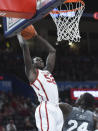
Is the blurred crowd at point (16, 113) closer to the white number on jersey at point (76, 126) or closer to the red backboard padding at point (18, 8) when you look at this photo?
the red backboard padding at point (18, 8)

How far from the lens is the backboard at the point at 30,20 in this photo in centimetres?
377

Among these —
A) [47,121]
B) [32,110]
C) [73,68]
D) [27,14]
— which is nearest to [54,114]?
[47,121]

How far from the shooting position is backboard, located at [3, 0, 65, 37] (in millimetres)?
3771

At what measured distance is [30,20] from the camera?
4.12m

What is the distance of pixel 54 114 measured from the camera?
3.93 metres

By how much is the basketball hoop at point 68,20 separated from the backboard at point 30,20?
113 cm

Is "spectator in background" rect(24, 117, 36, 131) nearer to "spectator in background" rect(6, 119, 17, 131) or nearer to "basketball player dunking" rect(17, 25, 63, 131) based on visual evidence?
"spectator in background" rect(6, 119, 17, 131)

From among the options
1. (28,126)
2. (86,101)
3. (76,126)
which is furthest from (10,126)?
(86,101)

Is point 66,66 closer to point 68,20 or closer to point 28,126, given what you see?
point 28,126

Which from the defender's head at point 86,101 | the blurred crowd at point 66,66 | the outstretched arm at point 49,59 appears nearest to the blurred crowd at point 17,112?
the blurred crowd at point 66,66

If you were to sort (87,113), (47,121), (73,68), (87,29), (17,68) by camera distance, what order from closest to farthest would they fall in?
(87,113), (47,121), (17,68), (73,68), (87,29)

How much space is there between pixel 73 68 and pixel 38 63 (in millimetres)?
12629

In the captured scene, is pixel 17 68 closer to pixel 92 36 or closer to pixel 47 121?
pixel 92 36

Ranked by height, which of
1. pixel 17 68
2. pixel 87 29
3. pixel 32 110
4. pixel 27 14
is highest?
pixel 27 14
